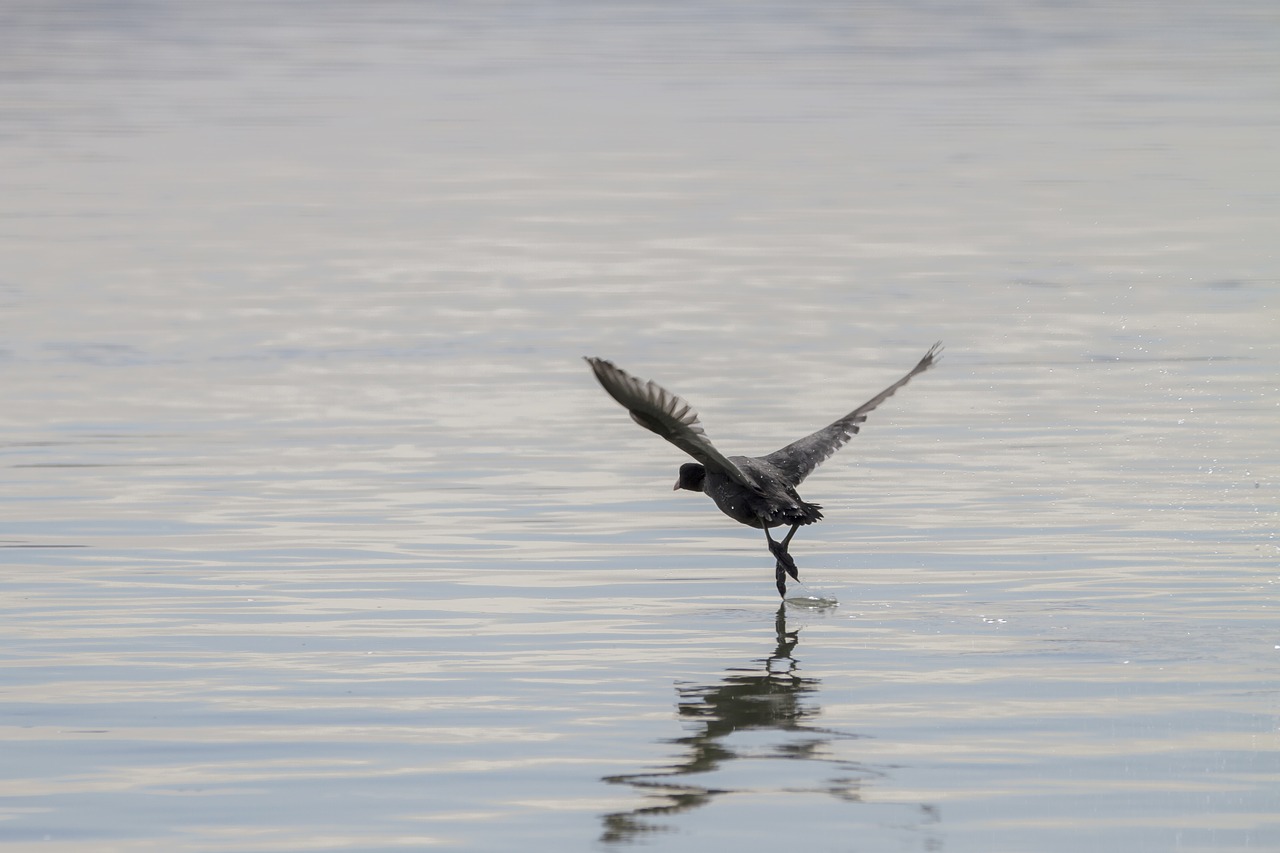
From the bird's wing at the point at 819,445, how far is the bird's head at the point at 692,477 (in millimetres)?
308

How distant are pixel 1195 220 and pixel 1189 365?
24.7 feet

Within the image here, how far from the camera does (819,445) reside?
38.7 feet

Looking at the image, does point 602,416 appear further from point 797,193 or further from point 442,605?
point 797,193

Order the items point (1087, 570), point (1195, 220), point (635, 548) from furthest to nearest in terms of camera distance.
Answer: point (1195, 220), point (635, 548), point (1087, 570)

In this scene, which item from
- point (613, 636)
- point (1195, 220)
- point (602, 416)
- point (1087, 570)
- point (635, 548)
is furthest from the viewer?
point (1195, 220)

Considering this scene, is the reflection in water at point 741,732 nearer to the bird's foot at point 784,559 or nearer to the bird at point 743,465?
the bird's foot at point 784,559

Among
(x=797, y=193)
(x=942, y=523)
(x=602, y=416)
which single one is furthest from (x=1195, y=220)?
(x=942, y=523)

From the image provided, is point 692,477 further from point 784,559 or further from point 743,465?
point 784,559

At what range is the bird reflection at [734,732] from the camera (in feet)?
25.8

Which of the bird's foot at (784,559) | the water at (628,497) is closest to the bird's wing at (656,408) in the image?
the bird's foot at (784,559)

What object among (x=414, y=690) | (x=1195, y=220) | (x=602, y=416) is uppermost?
(x=1195, y=220)

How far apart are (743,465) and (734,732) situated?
2.49m

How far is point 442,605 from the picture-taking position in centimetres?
1076

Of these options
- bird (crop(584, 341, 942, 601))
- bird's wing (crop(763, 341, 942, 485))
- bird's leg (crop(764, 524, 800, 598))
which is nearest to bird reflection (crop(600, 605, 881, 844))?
bird's leg (crop(764, 524, 800, 598))
